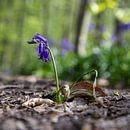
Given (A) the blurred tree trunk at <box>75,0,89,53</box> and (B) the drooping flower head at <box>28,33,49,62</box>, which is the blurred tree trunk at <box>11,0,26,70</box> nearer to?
(A) the blurred tree trunk at <box>75,0,89,53</box>

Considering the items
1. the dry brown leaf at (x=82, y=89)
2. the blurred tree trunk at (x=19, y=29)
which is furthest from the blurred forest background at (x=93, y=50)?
the blurred tree trunk at (x=19, y=29)

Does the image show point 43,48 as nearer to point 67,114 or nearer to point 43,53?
point 43,53

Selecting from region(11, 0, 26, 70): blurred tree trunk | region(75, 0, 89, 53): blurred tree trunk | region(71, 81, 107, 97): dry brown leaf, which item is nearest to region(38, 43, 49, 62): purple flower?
region(71, 81, 107, 97): dry brown leaf

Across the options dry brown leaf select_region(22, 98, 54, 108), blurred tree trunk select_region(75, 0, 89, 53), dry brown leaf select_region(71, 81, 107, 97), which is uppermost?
blurred tree trunk select_region(75, 0, 89, 53)

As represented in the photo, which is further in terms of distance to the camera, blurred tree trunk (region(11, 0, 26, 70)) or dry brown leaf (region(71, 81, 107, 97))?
blurred tree trunk (region(11, 0, 26, 70))

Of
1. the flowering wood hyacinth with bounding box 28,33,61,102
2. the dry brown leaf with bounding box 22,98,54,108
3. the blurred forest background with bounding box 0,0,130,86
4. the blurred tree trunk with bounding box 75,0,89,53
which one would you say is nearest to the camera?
the dry brown leaf with bounding box 22,98,54,108

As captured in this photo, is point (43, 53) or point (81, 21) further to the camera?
point (81, 21)

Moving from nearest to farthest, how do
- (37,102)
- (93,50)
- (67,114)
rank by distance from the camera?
1. (67,114)
2. (37,102)
3. (93,50)

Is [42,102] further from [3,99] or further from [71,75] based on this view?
[71,75]

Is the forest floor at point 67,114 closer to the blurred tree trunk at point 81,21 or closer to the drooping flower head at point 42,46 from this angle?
the drooping flower head at point 42,46

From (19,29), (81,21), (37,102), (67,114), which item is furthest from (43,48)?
(19,29)

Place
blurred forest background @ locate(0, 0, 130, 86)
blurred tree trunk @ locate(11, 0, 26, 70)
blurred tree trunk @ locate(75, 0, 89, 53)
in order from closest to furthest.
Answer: blurred forest background @ locate(0, 0, 130, 86)
blurred tree trunk @ locate(75, 0, 89, 53)
blurred tree trunk @ locate(11, 0, 26, 70)
